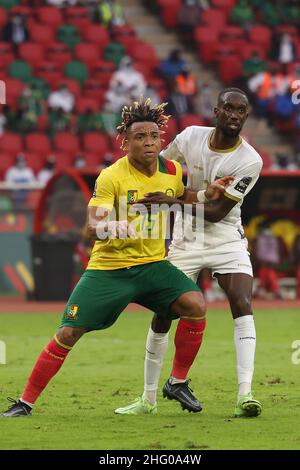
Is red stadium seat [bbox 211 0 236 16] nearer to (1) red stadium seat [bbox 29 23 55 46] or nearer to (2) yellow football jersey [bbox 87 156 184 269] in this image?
(1) red stadium seat [bbox 29 23 55 46]

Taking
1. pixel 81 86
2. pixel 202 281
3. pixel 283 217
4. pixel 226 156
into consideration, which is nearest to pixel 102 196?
pixel 226 156

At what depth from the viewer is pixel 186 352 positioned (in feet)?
27.4

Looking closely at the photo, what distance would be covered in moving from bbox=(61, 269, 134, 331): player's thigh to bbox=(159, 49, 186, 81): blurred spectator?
59.2 feet

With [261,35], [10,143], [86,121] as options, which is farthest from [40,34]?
[261,35]

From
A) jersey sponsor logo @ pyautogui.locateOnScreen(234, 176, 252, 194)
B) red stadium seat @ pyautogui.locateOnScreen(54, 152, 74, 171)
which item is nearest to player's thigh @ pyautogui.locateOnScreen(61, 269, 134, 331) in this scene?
jersey sponsor logo @ pyautogui.locateOnScreen(234, 176, 252, 194)

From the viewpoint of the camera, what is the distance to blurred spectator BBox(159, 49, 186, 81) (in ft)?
84.4

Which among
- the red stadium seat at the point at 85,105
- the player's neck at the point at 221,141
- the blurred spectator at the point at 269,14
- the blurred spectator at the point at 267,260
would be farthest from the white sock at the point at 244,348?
the blurred spectator at the point at 269,14

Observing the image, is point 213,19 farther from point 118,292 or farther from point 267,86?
point 118,292

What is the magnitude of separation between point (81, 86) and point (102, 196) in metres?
17.8

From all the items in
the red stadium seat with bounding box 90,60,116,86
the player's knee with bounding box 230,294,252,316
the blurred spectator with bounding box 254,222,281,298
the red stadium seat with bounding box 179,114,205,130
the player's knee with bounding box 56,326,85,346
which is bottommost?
the blurred spectator with bounding box 254,222,281,298

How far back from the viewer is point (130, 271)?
26.2ft

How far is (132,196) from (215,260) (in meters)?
0.96

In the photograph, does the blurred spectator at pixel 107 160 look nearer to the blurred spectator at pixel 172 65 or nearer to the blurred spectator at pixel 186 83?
the blurred spectator at pixel 186 83
